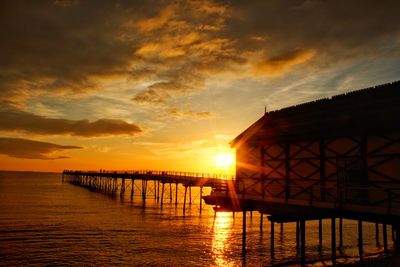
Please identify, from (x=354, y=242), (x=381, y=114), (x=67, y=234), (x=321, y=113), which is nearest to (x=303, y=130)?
(x=321, y=113)

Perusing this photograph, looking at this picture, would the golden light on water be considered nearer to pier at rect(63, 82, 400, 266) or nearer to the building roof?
pier at rect(63, 82, 400, 266)

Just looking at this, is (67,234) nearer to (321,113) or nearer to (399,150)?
(321,113)

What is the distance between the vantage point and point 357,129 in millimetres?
16578

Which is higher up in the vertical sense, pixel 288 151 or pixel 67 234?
pixel 288 151

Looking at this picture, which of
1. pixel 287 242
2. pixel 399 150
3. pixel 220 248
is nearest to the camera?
pixel 399 150

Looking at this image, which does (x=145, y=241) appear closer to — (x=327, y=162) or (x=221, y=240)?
(x=221, y=240)

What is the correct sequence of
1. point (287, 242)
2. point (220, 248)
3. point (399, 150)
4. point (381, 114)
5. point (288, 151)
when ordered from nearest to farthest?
point (399, 150), point (381, 114), point (288, 151), point (220, 248), point (287, 242)

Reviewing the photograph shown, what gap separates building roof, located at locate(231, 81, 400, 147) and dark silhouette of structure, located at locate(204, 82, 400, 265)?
38mm

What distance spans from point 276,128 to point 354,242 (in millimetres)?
14456

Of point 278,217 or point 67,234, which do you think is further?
point 67,234

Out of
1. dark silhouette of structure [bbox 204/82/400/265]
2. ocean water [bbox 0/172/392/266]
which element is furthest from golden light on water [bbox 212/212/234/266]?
dark silhouette of structure [bbox 204/82/400/265]

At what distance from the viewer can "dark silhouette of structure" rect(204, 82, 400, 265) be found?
1519 cm

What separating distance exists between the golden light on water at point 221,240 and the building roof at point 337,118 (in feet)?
27.8

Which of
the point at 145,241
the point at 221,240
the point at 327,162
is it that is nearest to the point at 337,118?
the point at 327,162
